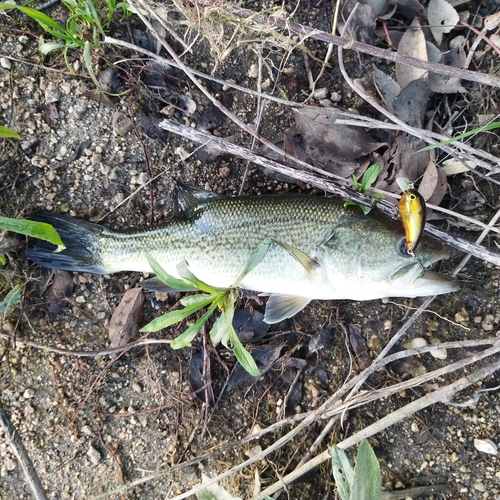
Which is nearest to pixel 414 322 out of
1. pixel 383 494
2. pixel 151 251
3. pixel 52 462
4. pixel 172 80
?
pixel 383 494

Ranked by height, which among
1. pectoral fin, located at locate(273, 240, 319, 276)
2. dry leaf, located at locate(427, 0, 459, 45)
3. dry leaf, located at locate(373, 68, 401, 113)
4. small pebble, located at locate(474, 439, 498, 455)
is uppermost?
dry leaf, located at locate(427, 0, 459, 45)

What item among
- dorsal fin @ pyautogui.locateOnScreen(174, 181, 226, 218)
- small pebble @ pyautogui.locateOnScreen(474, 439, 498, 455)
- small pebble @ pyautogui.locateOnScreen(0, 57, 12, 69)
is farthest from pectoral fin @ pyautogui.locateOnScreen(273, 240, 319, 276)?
small pebble @ pyautogui.locateOnScreen(0, 57, 12, 69)

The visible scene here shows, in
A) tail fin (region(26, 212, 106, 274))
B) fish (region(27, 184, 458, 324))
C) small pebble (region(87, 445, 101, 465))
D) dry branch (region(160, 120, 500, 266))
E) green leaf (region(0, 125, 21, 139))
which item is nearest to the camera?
fish (region(27, 184, 458, 324))

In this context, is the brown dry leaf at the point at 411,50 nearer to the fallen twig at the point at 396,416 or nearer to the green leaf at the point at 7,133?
the fallen twig at the point at 396,416

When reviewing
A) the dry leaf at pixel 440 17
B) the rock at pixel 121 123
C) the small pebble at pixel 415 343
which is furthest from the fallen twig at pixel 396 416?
the rock at pixel 121 123

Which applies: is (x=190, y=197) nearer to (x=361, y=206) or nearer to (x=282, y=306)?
(x=282, y=306)

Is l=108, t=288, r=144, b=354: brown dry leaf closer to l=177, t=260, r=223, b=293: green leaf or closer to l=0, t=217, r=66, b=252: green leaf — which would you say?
l=0, t=217, r=66, b=252: green leaf
